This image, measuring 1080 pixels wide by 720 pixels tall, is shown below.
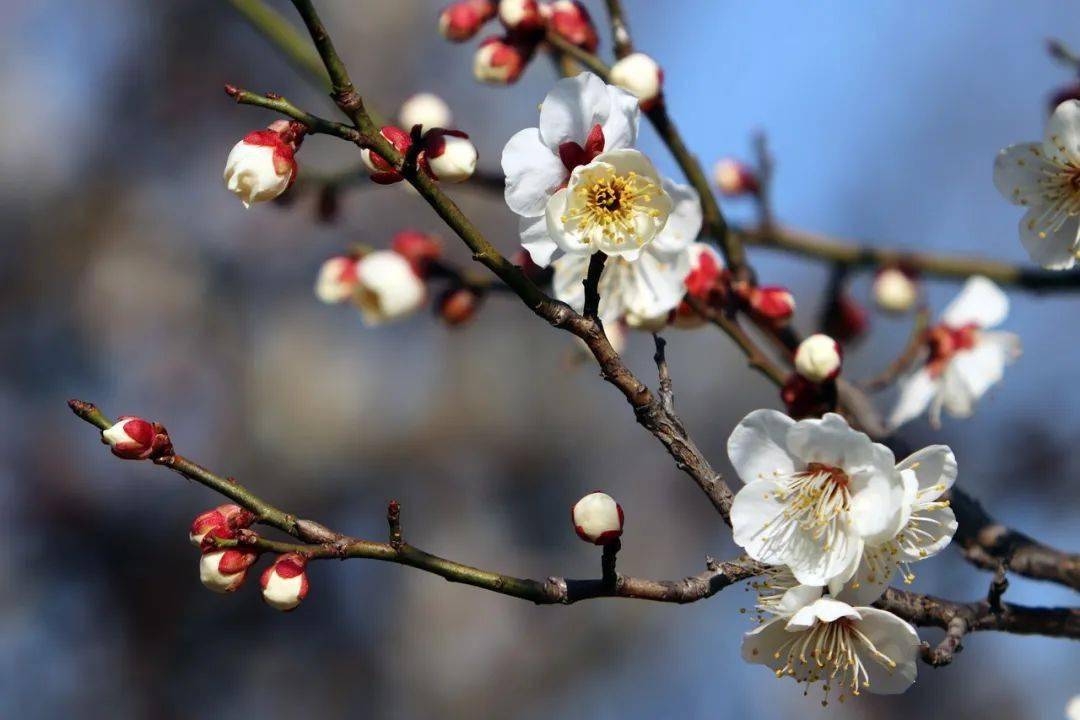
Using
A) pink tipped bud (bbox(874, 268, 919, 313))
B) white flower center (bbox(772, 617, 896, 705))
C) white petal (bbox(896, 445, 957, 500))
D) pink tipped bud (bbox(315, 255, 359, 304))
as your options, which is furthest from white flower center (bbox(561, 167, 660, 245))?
pink tipped bud (bbox(874, 268, 919, 313))

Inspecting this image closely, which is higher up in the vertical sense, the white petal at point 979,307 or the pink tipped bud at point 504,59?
the white petal at point 979,307

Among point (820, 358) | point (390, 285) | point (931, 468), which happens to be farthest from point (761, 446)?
point (390, 285)

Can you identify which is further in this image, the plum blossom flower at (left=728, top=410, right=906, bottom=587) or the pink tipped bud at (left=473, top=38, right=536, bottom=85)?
the pink tipped bud at (left=473, top=38, right=536, bottom=85)

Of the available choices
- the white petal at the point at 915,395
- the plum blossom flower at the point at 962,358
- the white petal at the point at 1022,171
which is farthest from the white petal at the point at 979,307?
the white petal at the point at 1022,171

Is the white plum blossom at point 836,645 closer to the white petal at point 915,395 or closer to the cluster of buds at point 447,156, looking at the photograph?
the cluster of buds at point 447,156

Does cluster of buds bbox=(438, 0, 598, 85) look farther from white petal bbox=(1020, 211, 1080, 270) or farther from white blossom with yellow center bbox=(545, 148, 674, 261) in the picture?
white petal bbox=(1020, 211, 1080, 270)

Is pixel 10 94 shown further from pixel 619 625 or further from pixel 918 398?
pixel 918 398
